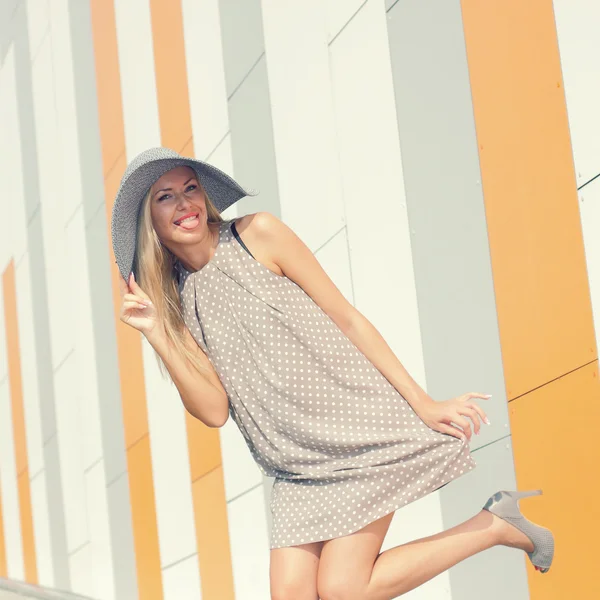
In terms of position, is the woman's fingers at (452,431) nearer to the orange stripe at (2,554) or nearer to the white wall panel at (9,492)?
the white wall panel at (9,492)

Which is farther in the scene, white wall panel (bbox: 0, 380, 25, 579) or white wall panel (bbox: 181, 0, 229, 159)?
white wall panel (bbox: 0, 380, 25, 579)

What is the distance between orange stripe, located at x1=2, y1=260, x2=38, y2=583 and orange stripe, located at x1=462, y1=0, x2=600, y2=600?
5648mm

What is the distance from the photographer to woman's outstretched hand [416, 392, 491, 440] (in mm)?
2740

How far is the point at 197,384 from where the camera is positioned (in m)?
2.81

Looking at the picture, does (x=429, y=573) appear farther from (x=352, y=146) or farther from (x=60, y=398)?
(x=60, y=398)

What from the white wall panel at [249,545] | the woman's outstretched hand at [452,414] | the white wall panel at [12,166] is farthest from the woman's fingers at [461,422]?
the white wall panel at [12,166]

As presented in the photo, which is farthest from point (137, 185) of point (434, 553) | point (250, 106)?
point (250, 106)

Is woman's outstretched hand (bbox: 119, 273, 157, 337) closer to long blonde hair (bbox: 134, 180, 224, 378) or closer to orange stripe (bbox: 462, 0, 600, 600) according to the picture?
long blonde hair (bbox: 134, 180, 224, 378)

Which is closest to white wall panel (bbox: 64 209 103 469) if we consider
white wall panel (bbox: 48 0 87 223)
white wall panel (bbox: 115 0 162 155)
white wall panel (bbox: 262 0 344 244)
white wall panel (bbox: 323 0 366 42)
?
white wall panel (bbox: 48 0 87 223)

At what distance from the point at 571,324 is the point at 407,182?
823 mm

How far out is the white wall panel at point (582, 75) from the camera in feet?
8.38

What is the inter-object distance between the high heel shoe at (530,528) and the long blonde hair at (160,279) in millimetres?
787

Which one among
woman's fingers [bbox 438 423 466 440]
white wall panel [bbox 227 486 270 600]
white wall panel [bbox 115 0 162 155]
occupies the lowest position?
white wall panel [bbox 227 486 270 600]

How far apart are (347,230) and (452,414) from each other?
1106mm
